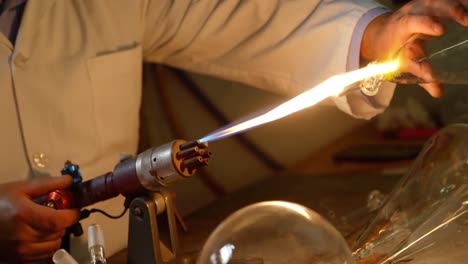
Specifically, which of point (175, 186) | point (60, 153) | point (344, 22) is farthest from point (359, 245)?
point (175, 186)

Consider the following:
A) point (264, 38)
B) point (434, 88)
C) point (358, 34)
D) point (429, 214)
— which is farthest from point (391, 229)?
point (264, 38)

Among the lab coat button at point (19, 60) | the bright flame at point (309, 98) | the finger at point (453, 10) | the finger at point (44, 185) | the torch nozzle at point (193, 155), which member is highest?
Result: the finger at point (453, 10)

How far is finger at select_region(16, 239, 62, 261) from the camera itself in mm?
707

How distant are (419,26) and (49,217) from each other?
439 mm

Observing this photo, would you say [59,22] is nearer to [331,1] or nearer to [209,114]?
[331,1]

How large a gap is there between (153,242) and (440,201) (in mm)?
292

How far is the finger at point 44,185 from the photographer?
2.24 feet

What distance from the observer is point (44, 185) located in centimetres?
68

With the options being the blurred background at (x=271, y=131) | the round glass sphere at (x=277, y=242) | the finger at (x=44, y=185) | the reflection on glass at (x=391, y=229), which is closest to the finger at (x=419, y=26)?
the reflection on glass at (x=391, y=229)

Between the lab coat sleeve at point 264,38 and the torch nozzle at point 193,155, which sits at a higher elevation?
the lab coat sleeve at point 264,38

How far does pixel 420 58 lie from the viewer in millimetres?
673

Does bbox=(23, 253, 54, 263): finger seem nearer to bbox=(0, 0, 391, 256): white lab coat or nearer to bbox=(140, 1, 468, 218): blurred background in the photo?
bbox=(0, 0, 391, 256): white lab coat

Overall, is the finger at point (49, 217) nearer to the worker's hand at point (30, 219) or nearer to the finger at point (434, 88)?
the worker's hand at point (30, 219)

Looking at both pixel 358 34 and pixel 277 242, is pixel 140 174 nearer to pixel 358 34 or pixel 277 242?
pixel 277 242
